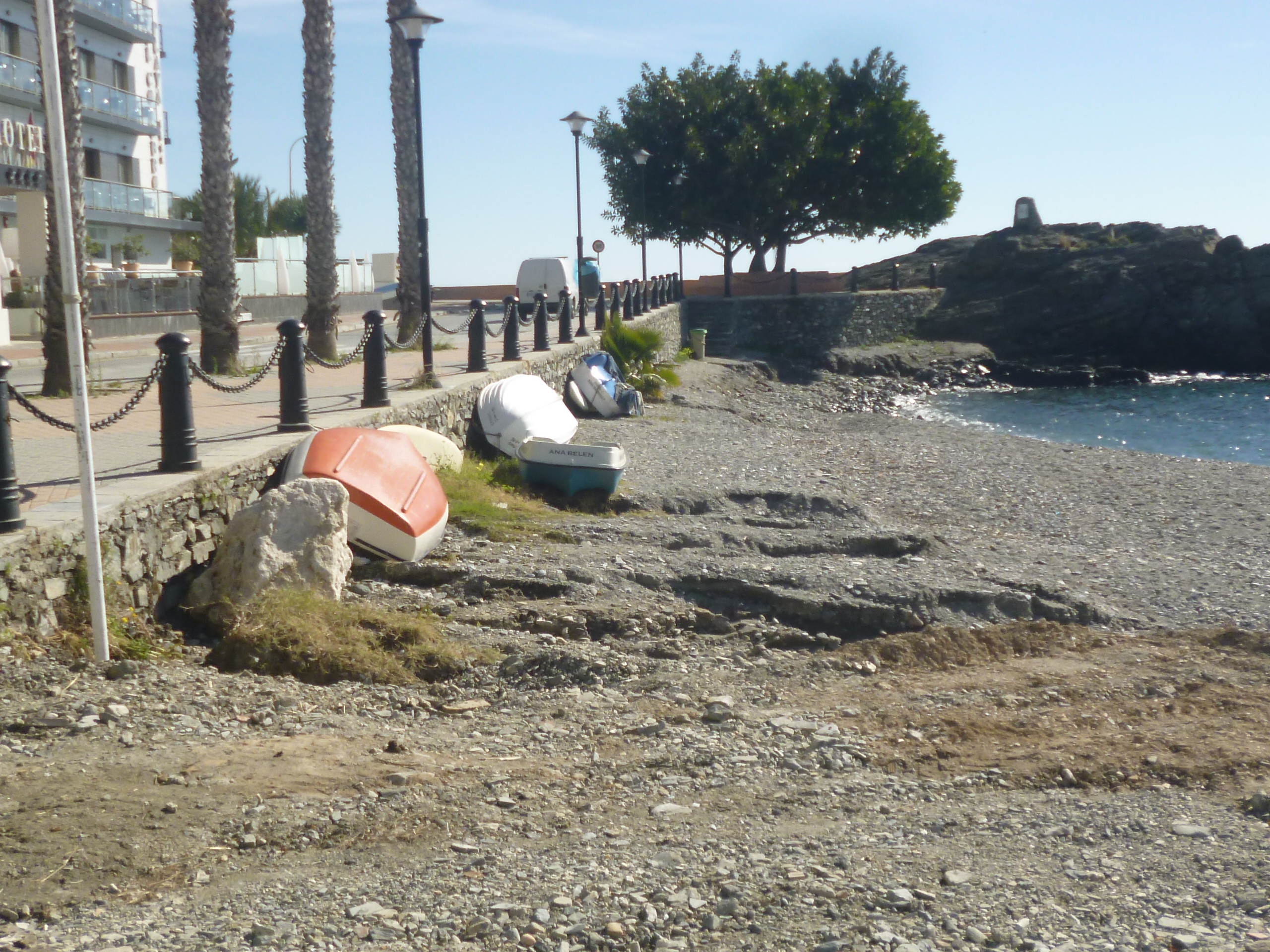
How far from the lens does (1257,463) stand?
77.4 ft

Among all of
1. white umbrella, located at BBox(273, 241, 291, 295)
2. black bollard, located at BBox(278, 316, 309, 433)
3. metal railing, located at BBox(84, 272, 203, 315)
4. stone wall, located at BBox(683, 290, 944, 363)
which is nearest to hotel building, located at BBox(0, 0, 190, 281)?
metal railing, located at BBox(84, 272, 203, 315)

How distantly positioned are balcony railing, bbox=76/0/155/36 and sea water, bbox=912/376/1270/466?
24.5m

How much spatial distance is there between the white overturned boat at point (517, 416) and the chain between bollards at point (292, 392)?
3.29 meters

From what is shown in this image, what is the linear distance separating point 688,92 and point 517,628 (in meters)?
38.9

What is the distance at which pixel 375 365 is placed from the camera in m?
10.1

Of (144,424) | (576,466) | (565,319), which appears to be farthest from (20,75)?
(576,466)

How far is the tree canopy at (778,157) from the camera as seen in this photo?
40.8m

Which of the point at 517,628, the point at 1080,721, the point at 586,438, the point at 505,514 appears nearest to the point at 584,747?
the point at 517,628

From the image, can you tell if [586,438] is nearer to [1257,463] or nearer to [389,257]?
[1257,463]

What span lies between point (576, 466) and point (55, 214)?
604 centimetres

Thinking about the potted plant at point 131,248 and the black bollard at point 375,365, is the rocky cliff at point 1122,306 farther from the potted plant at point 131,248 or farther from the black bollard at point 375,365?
the black bollard at point 375,365

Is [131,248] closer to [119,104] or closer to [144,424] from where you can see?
[119,104]

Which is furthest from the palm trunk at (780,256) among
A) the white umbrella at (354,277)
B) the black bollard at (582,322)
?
the black bollard at (582,322)

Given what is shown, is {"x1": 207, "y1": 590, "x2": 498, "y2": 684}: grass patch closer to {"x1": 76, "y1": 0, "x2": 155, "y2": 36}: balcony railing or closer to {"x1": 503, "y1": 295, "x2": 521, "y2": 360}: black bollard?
{"x1": 503, "y1": 295, "x2": 521, "y2": 360}: black bollard
